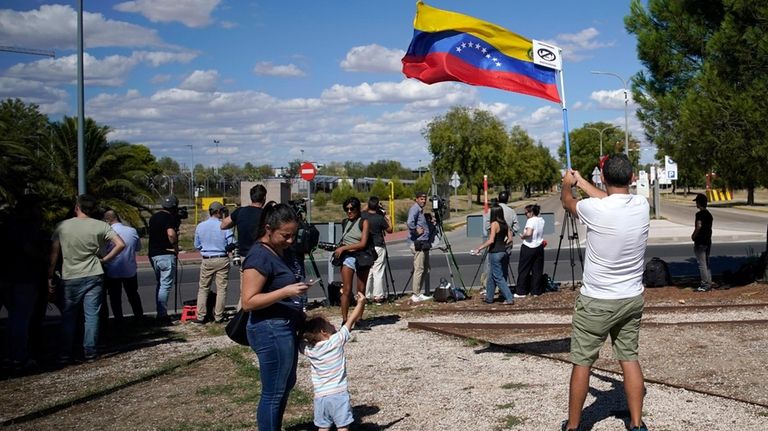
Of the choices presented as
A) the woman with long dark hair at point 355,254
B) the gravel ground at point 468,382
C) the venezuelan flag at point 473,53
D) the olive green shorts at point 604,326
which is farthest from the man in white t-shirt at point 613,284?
the woman with long dark hair at point 355,254

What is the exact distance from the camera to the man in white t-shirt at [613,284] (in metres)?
5.05

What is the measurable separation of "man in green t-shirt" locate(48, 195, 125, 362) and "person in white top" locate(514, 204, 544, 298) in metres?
6.62

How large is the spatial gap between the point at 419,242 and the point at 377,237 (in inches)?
56.9

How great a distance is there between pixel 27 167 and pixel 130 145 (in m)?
8.23

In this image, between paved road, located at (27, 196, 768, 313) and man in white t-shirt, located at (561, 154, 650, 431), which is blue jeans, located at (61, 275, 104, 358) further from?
man in white t-shirt, located at (561, 154, 650, 431)

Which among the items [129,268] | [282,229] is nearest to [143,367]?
[129,268]

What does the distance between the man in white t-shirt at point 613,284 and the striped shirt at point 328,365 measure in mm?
1593

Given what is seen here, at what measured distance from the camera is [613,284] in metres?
5.07

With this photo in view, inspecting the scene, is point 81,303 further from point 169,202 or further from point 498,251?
point 498,251

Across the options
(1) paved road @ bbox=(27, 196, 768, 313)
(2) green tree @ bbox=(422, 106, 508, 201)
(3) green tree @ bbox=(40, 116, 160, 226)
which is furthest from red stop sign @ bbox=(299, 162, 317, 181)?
(2) green tree @ bbox=(422, 106, 508, 201)

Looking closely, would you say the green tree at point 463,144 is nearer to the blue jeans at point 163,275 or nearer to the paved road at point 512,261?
the paved road at point 512,261

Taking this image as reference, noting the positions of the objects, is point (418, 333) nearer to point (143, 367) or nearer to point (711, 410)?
point (143, 367)

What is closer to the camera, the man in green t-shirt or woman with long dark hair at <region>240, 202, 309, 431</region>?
woman with long dark hair at <region>240, 202, 309, 431</region>

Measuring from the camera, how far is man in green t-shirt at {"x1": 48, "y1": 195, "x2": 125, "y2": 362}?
830 centimetres
